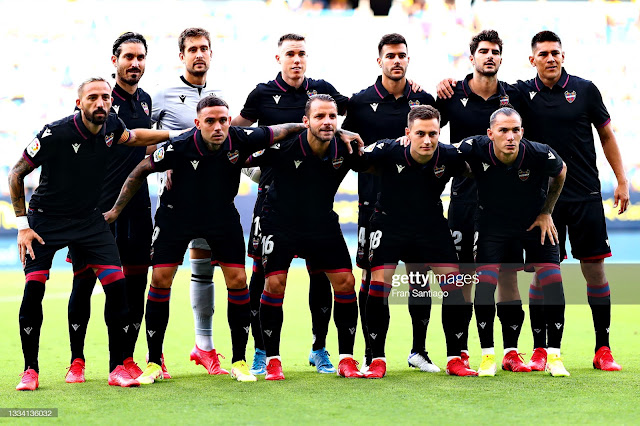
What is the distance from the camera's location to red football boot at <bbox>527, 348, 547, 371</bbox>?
6973 millimetres

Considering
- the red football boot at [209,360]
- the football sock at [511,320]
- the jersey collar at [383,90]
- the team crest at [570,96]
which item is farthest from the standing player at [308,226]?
the team crest at [570,96]

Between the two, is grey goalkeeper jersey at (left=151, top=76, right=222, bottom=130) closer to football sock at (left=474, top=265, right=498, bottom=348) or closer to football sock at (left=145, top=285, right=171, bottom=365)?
football sock at (left=145, top=285, right=171, bottom=365)

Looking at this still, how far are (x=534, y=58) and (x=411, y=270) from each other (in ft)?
6.41

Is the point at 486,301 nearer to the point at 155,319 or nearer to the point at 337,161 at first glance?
the point at 337,161

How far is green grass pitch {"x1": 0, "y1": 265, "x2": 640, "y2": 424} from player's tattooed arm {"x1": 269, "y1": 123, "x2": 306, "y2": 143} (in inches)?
66.7

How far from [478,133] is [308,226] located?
158 centimetres

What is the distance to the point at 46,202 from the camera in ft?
20.7

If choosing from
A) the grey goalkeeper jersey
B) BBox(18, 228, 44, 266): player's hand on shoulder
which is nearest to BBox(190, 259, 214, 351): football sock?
the grey goalkeeper jersey

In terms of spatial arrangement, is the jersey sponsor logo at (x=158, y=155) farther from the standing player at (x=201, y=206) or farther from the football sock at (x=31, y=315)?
the football sock at (x=31, y=315)

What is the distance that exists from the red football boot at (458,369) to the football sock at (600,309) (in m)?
1.17

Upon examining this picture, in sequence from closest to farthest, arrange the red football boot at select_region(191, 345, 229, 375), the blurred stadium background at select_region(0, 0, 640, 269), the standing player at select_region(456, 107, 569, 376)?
the standing player at select_region(456, 107, 569, 376), the red football boot at select_region(191, 345, 229, 375), the blurred stadium background at select_region(0, 0, 640, 269)

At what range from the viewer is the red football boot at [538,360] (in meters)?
6.97

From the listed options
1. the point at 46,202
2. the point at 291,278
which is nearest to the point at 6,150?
the point at 291,278

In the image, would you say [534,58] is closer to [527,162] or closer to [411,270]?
[527,162]
